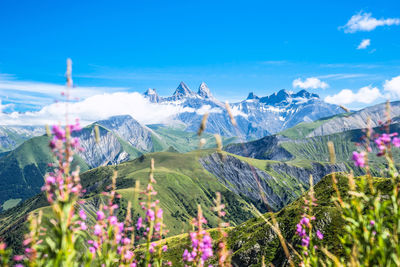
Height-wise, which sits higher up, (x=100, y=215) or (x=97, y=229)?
(x=100, y=215)

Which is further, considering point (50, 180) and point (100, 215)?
point (100, 215)

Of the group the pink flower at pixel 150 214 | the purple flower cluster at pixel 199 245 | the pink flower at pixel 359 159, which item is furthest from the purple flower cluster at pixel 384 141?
the pink flower at pixel 150 214

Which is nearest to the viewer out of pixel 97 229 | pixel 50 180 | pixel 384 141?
pixel 50 180

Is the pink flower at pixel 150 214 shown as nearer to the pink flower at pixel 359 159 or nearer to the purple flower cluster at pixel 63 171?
the purple flower cluster at pixel 63 171

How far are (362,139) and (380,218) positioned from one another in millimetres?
1553

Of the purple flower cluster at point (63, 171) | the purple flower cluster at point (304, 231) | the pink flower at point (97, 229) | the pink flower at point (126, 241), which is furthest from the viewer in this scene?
the purple flower cluster at point (304, 231)

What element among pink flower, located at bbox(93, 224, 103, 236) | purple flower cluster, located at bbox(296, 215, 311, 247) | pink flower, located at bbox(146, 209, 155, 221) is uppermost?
pink flower, located at bbox(146, 209, 155, 221)

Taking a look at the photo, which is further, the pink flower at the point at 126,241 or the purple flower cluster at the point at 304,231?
the purple flower cluster at the point at 304,231

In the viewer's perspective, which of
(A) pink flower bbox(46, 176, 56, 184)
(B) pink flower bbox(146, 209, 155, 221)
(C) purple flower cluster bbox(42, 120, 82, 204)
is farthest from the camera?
(B) pink flower bbox(146, 209, 155, 221)

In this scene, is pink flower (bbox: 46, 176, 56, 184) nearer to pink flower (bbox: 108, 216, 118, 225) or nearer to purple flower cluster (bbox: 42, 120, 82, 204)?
purple flower cluster (bbox: 42, 120, 82, 204)

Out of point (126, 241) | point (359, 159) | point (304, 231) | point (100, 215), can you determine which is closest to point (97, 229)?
point (100, 215)

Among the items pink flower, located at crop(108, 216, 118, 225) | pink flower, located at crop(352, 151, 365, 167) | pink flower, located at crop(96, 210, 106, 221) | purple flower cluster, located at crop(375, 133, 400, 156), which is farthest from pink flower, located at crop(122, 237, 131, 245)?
purple flower cluster, located at crop(375, 133, 400, 156)

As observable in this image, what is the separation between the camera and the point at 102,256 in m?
5.62

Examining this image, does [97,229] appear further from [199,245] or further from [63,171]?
[199,245]
